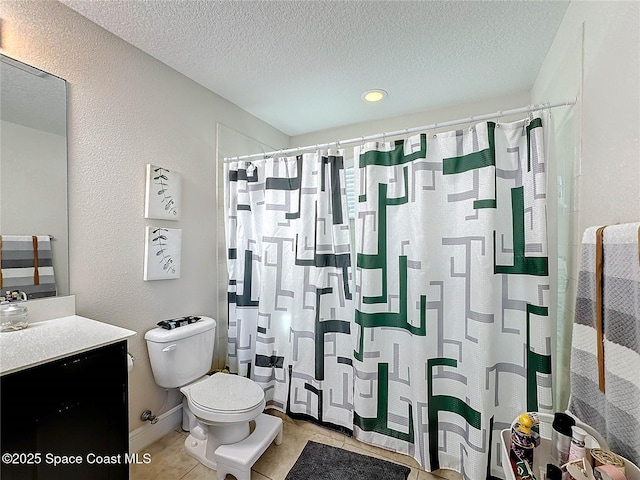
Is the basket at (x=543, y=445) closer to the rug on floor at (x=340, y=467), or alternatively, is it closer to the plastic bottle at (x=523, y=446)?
the plastic bottle at (x=523, y=446)

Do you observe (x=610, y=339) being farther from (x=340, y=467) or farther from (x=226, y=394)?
(x=226, y=394)

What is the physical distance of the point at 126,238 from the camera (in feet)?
5.50

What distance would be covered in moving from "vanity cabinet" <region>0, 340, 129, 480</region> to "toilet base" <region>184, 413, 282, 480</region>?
0.47 metres

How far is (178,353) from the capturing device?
1.71 metres

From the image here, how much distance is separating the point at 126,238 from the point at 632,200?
225 cm

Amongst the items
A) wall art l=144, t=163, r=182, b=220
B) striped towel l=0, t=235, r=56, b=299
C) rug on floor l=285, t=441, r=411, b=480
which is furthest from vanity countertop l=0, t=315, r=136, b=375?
rug on floor l=285, t=441, r=411, b=480

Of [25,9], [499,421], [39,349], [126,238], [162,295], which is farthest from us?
[162,295]

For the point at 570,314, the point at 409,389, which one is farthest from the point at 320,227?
the point at 570,314

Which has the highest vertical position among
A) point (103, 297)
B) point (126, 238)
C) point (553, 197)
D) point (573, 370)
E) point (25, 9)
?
point (25, 9)

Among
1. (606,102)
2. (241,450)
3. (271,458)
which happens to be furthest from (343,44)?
(271,458)

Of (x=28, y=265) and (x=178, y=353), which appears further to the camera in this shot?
(x=178, y=353)

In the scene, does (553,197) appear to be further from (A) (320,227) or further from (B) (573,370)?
(A) (320,227)

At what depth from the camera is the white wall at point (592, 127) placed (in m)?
0.89

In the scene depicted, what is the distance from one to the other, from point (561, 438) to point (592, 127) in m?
1.14
